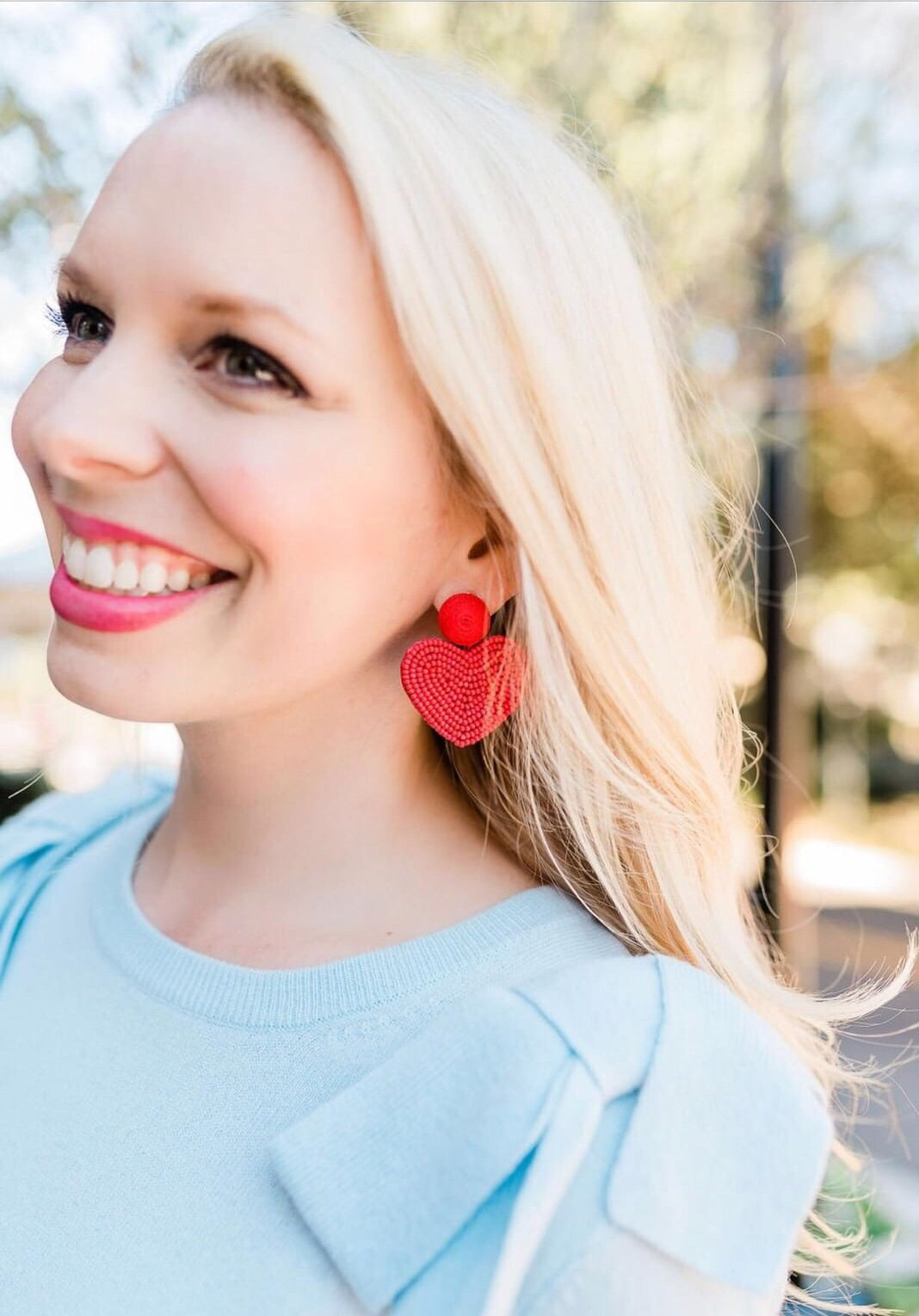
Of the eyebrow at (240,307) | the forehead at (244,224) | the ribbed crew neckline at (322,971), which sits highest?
the forehead at (244,224)

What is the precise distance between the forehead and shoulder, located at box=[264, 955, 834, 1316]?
69cm

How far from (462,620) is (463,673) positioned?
0.06m

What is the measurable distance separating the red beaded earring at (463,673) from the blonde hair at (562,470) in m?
0.03

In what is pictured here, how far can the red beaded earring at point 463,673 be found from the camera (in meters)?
1.34

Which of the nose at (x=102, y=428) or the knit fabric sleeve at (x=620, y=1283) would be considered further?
the nose at (x=102, y=428)

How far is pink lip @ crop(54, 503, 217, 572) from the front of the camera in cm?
119

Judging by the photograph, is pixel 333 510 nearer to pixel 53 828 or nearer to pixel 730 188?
pixel 53 828

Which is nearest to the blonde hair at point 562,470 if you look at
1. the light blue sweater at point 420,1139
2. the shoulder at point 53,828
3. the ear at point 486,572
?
the ear at point 486,572

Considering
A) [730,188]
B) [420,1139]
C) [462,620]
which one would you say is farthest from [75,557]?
[730,188]

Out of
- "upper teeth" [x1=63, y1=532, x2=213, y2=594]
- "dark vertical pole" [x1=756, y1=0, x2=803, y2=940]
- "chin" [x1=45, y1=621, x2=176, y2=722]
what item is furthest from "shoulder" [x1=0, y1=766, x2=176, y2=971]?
"dark vertical pole" [x1=756, y1=0, x2=803, y2=940]

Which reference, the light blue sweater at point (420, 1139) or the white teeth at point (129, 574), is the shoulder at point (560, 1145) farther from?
the white teeth at point (129, 574)

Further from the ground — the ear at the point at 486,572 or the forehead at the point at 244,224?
Answer: the forehead at the point at 244,224

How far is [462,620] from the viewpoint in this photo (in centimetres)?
136

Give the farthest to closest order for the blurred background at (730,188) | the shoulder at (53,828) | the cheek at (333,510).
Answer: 1. the blurred background at (730,188)
2. the shoulder at (53,828)
3. the cheek at (333,510)
